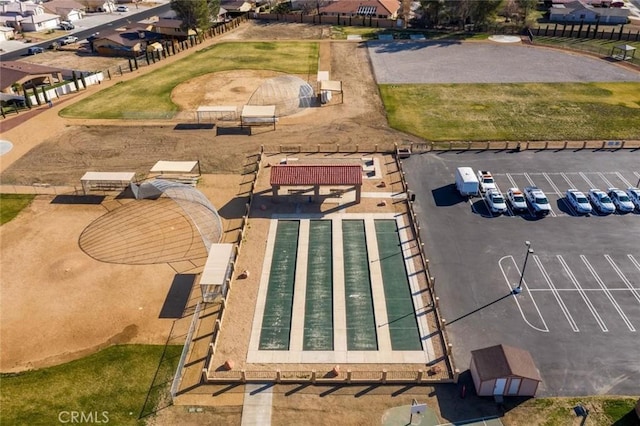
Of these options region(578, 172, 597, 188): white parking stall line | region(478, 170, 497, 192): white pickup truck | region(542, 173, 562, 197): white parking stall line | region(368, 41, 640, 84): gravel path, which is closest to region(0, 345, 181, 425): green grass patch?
region(478, 170, 497, 192): white pickup truck

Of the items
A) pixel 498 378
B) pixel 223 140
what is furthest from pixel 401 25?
pixel 498 378

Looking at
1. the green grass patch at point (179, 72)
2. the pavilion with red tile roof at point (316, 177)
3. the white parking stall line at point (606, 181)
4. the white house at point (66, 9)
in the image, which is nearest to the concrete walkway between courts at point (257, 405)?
the pavilion with red tile roof at point (316, 177)

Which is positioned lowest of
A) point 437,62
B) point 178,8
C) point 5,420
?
point 5,420

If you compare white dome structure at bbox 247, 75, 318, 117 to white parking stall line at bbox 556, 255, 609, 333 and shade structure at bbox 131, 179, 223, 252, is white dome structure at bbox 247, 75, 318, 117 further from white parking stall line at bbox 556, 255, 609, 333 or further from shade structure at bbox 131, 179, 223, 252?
white parking stall line at bbox 556, 255, 609, 333

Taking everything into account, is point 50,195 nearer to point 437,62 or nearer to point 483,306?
point 483,306

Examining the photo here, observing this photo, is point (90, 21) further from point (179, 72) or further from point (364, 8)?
point (364, 8)
